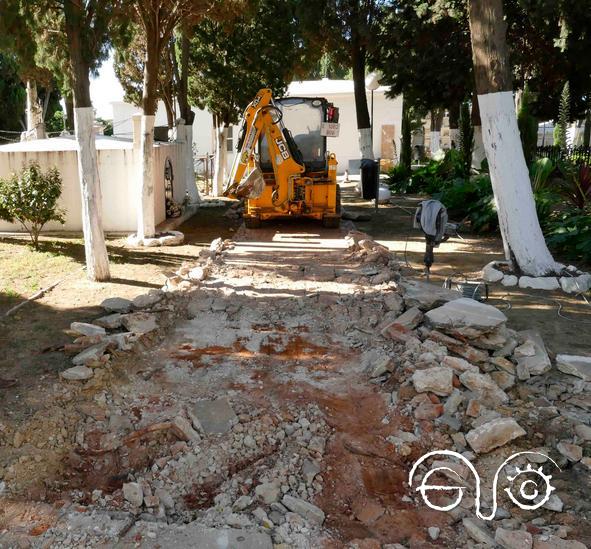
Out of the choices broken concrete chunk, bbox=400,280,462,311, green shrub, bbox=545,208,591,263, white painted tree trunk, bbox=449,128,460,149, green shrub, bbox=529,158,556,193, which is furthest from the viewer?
white painted tree trunk, bbox=449,128,460,149

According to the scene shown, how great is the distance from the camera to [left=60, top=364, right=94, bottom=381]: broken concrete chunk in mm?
5156

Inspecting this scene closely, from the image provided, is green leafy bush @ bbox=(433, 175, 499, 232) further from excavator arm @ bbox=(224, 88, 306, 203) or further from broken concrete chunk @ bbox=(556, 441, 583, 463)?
broken concrete chunk @ bbox=(556, 441, 583, 463)

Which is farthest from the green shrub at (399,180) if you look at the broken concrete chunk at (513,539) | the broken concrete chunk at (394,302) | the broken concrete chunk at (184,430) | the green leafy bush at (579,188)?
the broken concrete chunk at (513,539)

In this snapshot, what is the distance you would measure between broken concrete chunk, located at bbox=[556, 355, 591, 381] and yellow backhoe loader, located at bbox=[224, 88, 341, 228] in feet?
26.7

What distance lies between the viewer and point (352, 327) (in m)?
6.84

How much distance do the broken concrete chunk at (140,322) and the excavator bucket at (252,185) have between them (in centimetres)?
631

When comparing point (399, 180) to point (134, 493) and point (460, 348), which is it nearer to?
point (460, 348)

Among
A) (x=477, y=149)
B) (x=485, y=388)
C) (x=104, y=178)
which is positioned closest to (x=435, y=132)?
(x=477, y=149)

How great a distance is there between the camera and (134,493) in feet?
12.4

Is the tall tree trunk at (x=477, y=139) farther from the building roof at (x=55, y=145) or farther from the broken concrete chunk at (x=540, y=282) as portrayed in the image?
the broken concrete chunk at (x=540, y=282)

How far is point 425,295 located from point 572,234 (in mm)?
4484

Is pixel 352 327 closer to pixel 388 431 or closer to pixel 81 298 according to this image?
pixel 388 431

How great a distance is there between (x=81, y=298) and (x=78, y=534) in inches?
199

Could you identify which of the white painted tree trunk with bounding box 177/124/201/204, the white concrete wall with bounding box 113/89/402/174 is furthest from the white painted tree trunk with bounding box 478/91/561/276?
the white concrete wall with bounding box 113/89/402/174
